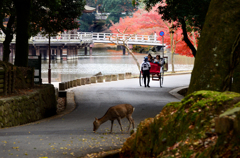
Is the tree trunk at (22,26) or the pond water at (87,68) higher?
the tree trunk at (22,26)

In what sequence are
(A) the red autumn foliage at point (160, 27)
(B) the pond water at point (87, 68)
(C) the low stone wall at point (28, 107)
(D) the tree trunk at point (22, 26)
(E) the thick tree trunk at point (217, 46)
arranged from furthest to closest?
1. (B) the pond water at point (87, 68)
2. (A) the red autumn foliage at point (160, 27)
3. (D) the tree trunk at point (22, 26)
4. (C) the low stone wall at point (28, 107)
5. (E) the thick tree trunk at point (217, 46)

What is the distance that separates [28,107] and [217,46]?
6573mm

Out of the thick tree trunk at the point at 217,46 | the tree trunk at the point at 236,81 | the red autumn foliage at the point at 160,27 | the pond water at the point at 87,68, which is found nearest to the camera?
the thick tree trunk at the point at 217,46

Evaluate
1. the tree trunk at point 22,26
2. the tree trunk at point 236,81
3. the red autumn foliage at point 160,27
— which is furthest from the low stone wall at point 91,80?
the tree trunk at point 236,81

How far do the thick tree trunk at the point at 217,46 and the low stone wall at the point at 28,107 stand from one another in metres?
5.30

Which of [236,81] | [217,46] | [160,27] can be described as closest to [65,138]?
[217,46]

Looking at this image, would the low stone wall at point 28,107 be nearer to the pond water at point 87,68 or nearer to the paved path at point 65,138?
the paved path at point 65,138

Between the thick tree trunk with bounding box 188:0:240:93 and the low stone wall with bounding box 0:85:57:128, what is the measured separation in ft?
17.4

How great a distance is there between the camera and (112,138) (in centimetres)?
834

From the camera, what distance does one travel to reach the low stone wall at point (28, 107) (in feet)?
34.6

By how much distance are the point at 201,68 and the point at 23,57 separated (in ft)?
33.8

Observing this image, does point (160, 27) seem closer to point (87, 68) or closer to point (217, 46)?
point (87, 68)

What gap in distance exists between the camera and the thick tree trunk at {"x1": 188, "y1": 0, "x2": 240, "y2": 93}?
7.64 metres

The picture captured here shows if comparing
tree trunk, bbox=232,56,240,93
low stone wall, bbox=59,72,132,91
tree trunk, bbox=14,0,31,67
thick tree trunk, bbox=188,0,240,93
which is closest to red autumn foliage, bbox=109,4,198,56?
low stone wall, bbox=59,72,132,91
